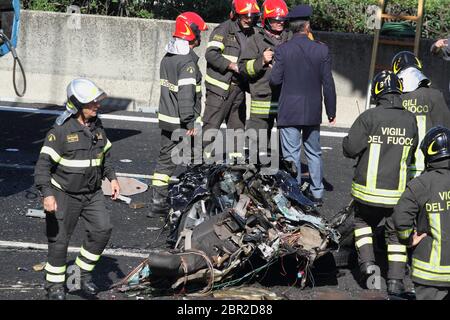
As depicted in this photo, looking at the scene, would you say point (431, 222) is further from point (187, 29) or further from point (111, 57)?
point (111, 57)

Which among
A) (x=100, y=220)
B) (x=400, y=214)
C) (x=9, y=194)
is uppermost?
(x=400, y=214)

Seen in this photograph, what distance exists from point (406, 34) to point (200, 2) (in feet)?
11.4

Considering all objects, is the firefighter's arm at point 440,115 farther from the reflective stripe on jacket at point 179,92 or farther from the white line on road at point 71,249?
the white line on road at point 71,249

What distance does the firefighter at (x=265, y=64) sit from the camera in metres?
10.3

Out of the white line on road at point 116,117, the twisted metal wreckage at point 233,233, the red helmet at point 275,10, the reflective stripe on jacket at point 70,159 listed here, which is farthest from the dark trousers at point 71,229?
the white line on road at point 116,117

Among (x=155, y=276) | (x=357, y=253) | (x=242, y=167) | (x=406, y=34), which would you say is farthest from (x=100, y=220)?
(x=406, y=34)

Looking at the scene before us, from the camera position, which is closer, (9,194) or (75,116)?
(75,116)

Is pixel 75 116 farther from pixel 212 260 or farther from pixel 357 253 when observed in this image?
pixel 357 253

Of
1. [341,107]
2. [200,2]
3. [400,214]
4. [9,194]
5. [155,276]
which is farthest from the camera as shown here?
[200,2]

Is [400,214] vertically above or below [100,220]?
above

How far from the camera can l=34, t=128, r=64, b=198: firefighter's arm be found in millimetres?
7168

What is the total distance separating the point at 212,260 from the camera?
752 cm

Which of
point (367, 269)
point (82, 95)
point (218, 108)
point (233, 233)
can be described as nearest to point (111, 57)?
point (218, 108)

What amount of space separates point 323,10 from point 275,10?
16.0 ft
